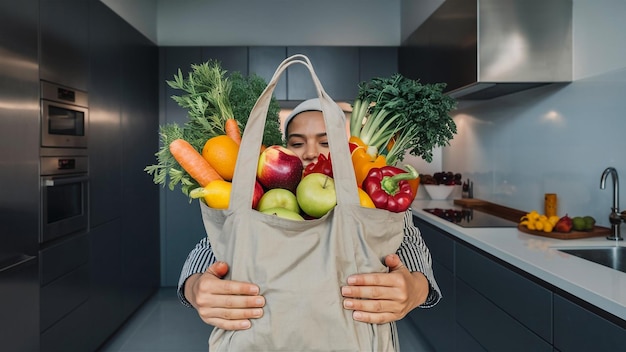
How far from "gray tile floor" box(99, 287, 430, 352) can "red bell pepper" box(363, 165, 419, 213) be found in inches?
112

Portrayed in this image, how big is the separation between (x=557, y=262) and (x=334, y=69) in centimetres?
335

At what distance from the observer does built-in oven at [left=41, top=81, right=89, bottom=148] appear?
251 cm

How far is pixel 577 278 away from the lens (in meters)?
1.56

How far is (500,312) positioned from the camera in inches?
81.6

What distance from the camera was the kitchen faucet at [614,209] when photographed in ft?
7.07

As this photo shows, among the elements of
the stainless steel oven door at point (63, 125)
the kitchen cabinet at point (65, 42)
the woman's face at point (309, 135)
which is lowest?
the woman's face at point (309, 135)

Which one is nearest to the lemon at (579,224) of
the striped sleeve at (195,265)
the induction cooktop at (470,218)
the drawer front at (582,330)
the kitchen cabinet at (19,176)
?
the induction cooktop at (470,218)

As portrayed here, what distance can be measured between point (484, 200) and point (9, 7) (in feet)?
10.7

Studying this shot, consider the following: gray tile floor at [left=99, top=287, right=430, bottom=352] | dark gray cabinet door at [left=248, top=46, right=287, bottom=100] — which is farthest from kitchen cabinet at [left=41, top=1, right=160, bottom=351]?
dark gray cabinet door at [left=248, top=46, right=287, bottom=100]

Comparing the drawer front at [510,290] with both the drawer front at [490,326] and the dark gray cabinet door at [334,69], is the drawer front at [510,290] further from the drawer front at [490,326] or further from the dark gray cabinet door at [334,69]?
the dark gray cabinet door at [334,69]

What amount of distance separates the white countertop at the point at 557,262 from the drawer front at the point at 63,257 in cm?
213

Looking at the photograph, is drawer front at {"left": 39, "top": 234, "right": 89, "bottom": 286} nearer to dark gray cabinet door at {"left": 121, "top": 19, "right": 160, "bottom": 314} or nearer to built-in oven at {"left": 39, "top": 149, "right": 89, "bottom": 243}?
built-in oven at {"left": 39, "top": 149, "right": 89, "bottom": 243}

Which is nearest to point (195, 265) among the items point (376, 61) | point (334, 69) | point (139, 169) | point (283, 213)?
point (283, 213)

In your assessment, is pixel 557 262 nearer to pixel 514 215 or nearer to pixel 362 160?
pixel 362 160
